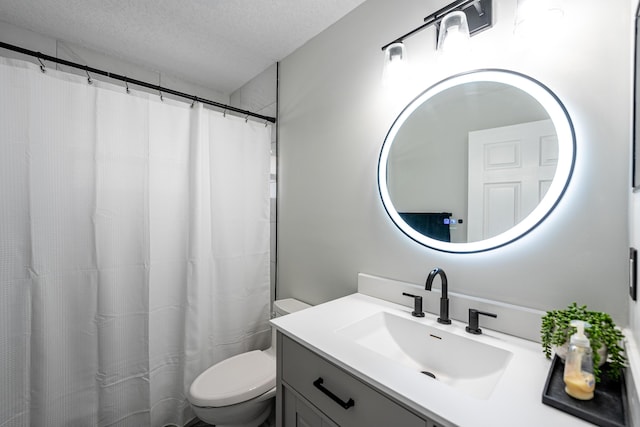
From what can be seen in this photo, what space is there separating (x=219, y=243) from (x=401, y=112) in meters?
1.34

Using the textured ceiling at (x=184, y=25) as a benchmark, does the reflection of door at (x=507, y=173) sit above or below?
below

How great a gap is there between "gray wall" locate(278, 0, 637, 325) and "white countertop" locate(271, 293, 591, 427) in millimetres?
206

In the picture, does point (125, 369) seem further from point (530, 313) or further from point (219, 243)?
point (530, 313)

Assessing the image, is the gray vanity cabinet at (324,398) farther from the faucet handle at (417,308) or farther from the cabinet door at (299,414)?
the faucet handle at (417,308)

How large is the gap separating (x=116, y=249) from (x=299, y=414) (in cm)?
124

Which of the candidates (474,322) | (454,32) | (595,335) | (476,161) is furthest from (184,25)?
(595,335)

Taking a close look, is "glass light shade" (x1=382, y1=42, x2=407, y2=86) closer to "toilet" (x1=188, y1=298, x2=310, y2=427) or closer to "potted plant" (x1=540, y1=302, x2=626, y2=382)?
"potted plant" (x1=540, y1=302, x2=626, y2=382)

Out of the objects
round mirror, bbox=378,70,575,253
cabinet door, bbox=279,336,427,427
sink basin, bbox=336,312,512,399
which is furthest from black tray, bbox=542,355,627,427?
round mirror, bbox=378,70,575,253

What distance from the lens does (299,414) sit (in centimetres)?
98

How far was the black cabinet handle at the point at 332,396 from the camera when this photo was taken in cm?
78

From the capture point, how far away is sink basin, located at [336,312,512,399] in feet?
2.84

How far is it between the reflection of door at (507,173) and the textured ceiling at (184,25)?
1.04 metres

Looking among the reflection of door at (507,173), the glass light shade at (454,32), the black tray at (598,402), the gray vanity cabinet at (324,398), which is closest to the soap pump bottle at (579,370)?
the black tray at (598,402)

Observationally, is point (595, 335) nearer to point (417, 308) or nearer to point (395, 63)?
point (417, 308)
